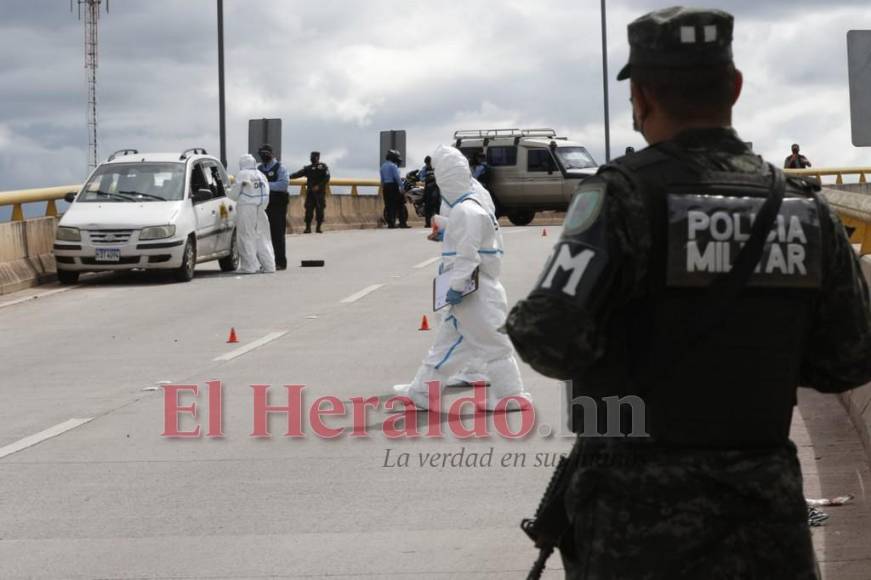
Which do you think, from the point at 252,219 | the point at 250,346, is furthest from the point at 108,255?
the point at 250,346

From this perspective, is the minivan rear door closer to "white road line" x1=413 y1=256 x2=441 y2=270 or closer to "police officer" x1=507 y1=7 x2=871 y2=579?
"white road line" x1=413 y1=256 x2=441 y2=270

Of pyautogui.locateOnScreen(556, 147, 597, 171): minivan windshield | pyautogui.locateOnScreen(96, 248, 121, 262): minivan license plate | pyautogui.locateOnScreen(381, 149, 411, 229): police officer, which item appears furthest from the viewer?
pyautogui.locateOnScreen(556, 147, 597, 171): minivan windshield

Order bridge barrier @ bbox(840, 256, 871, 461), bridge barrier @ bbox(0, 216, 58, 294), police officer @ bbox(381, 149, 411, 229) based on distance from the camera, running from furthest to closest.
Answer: police officer @ bbox(381, 149, 411, 229) < bridge barrier @ bbox(0, 216, 58, 294) < bridge barrier @ bbox(840, 256, 871, 461)

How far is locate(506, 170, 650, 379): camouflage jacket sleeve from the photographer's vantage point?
3.35 meters

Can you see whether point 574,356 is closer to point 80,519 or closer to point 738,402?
point 738,402

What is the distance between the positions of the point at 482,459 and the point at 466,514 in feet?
5.49

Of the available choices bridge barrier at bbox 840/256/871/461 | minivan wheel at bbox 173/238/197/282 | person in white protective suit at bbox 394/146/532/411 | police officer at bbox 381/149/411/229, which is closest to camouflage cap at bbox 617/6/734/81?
bridge barrier at bbox 840/256/871/461

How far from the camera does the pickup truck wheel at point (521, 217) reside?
45312 mm

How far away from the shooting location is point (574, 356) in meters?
3.35

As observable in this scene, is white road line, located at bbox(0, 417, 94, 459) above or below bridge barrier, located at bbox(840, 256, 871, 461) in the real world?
below

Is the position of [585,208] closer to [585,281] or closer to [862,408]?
[585,281]

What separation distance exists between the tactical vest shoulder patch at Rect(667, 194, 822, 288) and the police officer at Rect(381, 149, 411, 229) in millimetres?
36609

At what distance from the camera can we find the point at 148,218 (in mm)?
24656

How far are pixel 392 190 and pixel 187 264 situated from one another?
17.7 meters
